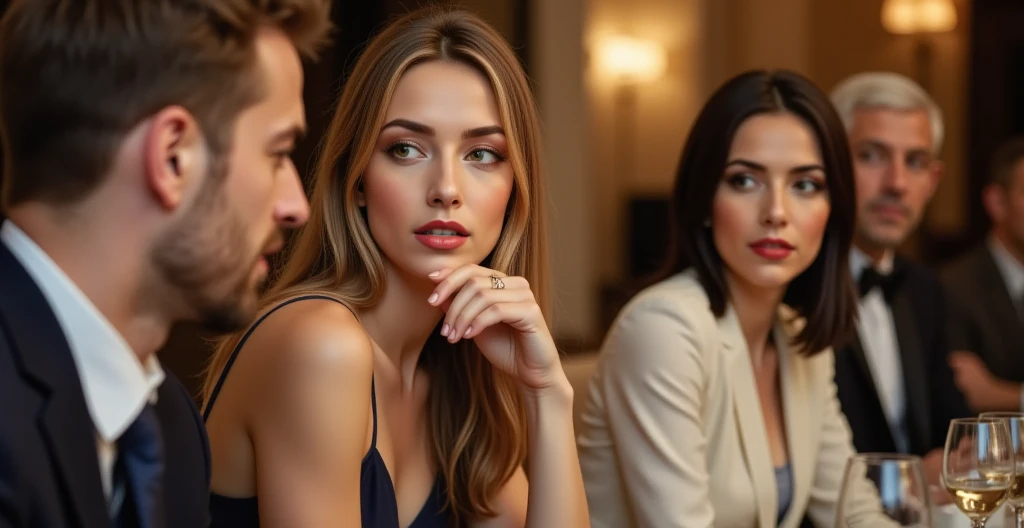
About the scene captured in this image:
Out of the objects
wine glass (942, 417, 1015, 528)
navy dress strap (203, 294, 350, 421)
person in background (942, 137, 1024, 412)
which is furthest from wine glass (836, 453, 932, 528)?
person in background (942, 137, 1024, 412)

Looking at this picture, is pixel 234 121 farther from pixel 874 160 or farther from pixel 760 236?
pixel 874 160

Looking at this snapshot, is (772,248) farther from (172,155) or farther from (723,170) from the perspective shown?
(172,155)

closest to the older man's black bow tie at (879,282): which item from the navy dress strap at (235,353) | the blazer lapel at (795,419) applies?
the blazer lapel at (795,419)

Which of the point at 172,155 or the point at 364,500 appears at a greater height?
the point at 172,155

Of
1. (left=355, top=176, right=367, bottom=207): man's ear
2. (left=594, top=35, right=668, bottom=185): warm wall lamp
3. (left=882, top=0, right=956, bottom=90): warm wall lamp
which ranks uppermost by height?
(left=882, top=0, right=956, bottom=90): warm wall lamp

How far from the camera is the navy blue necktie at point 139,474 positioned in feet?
4.22

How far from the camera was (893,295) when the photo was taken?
3586mm

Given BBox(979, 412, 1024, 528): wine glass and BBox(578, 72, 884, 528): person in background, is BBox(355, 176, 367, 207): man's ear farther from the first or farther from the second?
BBox(979, 412, 1024, 528): wine glass

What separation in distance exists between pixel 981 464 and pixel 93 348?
1315mm

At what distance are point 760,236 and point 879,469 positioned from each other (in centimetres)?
97

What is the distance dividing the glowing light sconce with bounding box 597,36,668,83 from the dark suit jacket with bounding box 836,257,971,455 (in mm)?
5619

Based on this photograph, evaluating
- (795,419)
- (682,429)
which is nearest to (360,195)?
(682,429)

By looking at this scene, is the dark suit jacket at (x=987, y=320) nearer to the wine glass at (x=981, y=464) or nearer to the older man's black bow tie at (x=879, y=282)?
the older man's black bow tie at (x=879, y=282)

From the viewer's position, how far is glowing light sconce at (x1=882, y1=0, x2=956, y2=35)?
28.5ft
